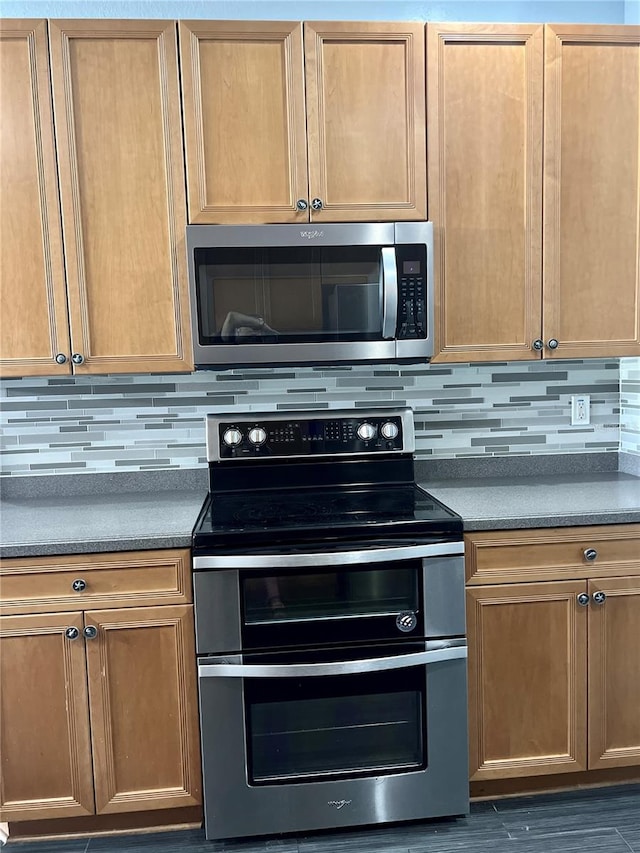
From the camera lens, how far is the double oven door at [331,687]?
5.64ft

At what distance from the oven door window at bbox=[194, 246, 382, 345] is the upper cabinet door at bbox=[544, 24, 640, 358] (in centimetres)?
61

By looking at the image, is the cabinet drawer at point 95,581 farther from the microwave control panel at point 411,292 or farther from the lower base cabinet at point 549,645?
the microwave control panel at point 411,292

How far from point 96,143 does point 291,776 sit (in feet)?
6.25

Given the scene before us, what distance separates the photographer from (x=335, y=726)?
177 cm

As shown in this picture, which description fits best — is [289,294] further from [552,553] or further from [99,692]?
[99,692]

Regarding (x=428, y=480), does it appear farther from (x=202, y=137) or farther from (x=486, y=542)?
(x=202, y=137)

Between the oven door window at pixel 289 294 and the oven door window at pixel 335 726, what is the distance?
1.00m

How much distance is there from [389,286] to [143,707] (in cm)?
139

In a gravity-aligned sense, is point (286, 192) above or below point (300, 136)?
below

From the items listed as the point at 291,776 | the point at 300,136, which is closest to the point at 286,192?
the point at 300,136

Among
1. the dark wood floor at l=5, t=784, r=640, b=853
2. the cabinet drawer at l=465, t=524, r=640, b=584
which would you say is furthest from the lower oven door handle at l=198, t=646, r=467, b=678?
the dark wood floor at l=5, t=784, r=640, b=853

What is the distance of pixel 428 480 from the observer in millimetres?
2330

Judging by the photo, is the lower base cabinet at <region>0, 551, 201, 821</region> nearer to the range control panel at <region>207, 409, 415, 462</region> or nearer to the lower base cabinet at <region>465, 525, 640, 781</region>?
the range control panel at <region>207, 409, 415, 462</region>

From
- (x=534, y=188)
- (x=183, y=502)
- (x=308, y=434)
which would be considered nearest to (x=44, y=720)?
(x=183, y=502)
